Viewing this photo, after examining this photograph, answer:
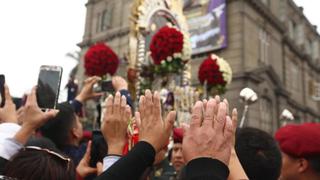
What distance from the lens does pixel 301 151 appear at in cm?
248

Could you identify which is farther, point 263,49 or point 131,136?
point 263,49

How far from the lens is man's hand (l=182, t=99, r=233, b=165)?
1.54m

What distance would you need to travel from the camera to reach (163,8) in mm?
10641

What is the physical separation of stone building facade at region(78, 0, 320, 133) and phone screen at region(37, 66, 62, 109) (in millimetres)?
13298

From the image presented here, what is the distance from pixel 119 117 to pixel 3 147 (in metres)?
0.81

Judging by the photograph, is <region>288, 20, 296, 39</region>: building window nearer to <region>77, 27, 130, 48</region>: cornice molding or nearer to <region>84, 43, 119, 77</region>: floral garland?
<region>77, 27, 130, 48</region>: cornice molding

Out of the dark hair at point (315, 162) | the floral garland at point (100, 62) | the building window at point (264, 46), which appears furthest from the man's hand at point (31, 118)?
the building window at point (264, 46)

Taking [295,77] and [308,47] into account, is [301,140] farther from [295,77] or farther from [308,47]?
[308,47]

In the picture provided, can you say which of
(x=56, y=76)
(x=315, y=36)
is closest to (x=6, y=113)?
(x=56, y=76)

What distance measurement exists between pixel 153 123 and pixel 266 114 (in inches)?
856

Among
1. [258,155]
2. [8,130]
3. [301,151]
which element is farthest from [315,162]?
[8,130]

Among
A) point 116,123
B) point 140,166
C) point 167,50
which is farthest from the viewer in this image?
point 167,50

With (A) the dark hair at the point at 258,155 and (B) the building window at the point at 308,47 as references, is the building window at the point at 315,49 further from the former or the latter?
(A) the dark hair at the point at 258,155

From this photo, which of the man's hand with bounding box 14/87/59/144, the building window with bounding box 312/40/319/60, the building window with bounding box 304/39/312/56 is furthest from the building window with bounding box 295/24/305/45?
the man's hand with bounding box 14/87/59/144
